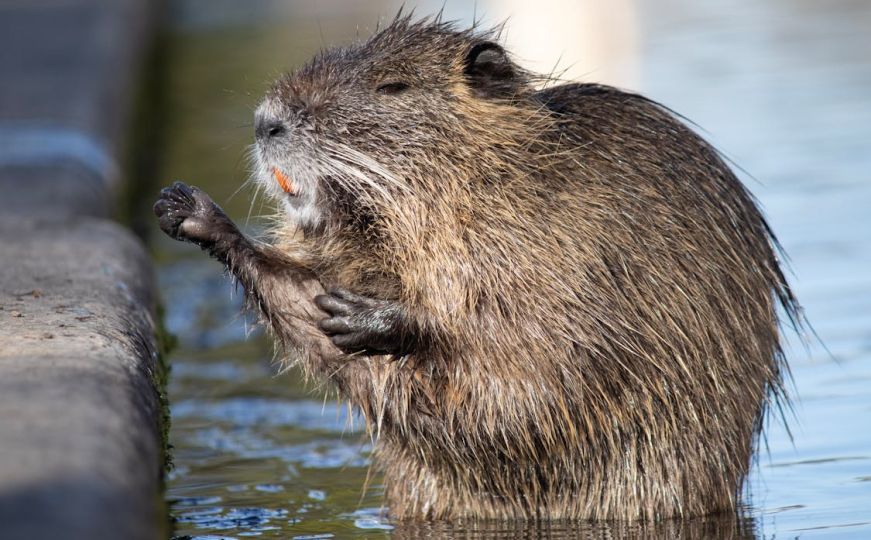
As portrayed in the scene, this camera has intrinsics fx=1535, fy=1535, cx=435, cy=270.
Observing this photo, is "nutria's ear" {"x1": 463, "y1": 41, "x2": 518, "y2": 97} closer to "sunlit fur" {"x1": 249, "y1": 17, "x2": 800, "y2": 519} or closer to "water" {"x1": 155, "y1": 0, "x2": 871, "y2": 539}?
"sunlit fur" {"x1": 249, "y1": 17, "x2": 800, "y2": 519}

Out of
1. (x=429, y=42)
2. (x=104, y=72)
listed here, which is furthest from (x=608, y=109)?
(x=104, y=72)

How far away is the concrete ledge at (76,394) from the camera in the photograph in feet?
7.77

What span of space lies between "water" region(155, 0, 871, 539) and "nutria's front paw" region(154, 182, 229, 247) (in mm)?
303

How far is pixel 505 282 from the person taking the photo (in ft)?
12.5

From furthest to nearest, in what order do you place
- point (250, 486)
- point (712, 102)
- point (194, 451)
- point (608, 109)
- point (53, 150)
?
point (712, 102) → point (53, 150) → point (194, 451) → point (250, 486) → point (608, 109)

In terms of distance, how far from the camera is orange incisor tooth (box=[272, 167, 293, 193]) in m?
3.91

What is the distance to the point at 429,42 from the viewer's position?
412 centimetres

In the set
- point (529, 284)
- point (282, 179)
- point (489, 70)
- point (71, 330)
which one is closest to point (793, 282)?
point (489, 70)

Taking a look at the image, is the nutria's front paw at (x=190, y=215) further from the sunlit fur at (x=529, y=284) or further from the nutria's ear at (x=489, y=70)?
the nutria's ear at (x=489, y=70)

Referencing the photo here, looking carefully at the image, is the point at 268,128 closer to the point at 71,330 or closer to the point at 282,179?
the point at 282,179

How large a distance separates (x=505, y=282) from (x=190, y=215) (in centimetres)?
87

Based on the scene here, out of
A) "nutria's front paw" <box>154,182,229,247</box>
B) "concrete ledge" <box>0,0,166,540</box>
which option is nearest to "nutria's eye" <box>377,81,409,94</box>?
"nutria's front paw" <box>154,182,229,247</box>

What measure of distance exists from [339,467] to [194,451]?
504 mm

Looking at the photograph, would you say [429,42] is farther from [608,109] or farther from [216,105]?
[216,105]
